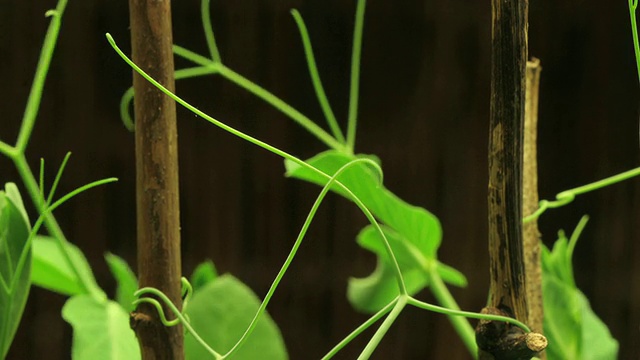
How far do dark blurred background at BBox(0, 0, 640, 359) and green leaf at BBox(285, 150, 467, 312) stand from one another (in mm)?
105

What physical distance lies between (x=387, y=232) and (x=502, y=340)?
12 centimetres

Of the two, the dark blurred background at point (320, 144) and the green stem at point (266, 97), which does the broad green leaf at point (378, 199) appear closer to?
the green stem at point (266, 97)

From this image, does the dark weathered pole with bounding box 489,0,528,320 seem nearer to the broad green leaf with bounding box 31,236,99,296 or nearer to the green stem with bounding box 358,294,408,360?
the green stem with bounding box 358,294,408,360

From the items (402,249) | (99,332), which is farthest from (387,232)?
(99,332)

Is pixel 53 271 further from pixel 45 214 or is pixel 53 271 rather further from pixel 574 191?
pixel 574 191

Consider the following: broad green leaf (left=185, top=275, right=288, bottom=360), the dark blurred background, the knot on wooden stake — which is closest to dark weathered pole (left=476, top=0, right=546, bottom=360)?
the knot on wooden stake

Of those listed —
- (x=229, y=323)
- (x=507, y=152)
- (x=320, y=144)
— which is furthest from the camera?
(x=320, y=144)

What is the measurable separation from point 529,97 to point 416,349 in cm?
25

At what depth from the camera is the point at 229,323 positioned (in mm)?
276

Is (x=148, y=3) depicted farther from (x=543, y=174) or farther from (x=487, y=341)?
(x=543, y=174)

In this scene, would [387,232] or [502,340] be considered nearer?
[502,340]

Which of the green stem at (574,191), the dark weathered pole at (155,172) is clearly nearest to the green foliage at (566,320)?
the green stem at (574,191)

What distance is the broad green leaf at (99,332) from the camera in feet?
0.79

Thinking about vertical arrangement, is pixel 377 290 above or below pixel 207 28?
below
